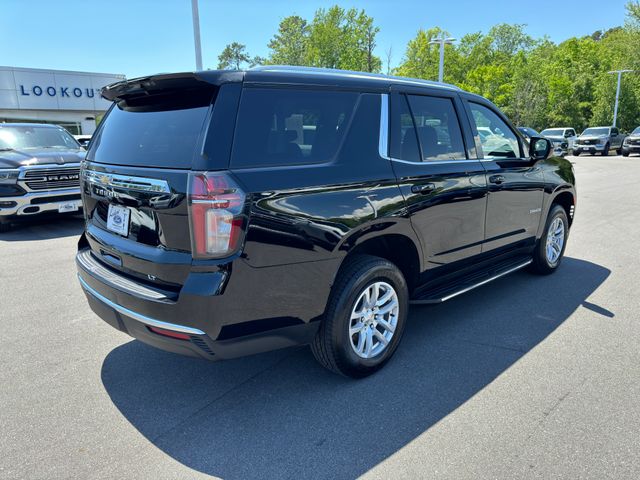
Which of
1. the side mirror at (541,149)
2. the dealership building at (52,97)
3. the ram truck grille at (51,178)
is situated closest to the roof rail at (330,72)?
the side mirror at (541,149)

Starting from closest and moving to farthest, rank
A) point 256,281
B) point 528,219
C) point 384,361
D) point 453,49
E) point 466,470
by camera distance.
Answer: point 466,470
point 256,281
point 384,361
point 528,219
point 453,49

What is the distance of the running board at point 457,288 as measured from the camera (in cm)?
356

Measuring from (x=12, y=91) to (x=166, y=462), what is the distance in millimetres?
34121

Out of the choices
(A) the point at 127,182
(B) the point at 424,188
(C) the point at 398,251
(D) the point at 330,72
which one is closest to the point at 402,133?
(B) the point at 424,188

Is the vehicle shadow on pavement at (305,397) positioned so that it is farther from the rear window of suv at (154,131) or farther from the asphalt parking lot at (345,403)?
the rear window of suv at (154,131)

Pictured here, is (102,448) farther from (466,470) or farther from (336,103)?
(336,103)

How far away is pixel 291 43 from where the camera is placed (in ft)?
179

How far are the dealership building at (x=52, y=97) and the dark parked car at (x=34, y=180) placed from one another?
2234 cm

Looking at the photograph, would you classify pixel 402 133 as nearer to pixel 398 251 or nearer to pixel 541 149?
pixel 398 251

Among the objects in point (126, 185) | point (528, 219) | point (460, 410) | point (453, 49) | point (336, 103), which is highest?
point (453, 49)

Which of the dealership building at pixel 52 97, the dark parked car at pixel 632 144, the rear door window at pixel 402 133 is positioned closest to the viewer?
the rear door window at pixel 402 133

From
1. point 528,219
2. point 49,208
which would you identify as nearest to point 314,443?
point 528,219

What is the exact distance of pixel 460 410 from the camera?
280cm

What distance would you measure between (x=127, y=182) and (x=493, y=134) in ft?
10.9
